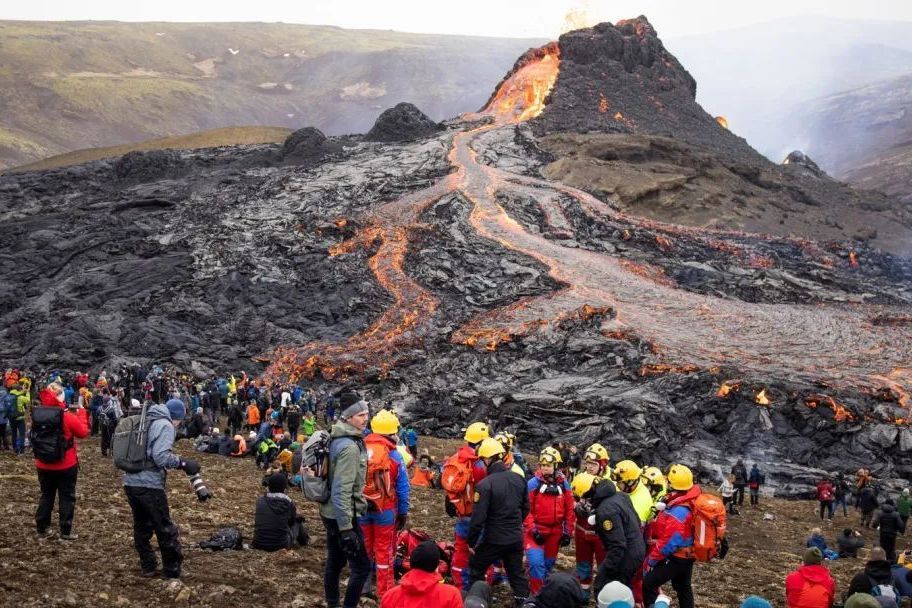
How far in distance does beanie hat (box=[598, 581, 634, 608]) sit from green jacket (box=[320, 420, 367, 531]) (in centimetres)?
267

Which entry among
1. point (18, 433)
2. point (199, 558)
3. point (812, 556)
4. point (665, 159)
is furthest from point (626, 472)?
point (665, 159)

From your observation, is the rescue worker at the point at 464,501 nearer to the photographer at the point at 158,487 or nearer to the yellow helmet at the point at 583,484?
the yellow helmet at the point at 583,484

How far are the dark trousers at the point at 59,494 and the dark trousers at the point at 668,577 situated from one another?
6.94 meters

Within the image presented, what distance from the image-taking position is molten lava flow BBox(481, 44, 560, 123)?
78.8 m

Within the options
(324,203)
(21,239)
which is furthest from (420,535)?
(21,239)

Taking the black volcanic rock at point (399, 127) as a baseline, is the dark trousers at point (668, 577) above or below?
below

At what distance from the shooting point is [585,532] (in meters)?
10.5

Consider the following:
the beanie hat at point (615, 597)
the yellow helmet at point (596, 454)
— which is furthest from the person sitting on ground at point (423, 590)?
the yellow helmet at point (596, 454)

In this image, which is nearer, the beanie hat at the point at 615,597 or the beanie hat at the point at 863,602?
the beanie hat at the point at 615,597

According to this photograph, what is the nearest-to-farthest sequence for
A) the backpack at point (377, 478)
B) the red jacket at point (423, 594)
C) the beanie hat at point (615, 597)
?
the red jacket at point (423, 594) < the beanie hat at point (615, 597) < the backpack at point (377, 478)

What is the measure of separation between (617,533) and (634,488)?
3.66ft

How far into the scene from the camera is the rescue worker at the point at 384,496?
9.39 m

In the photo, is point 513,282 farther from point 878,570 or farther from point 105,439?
point 878,570

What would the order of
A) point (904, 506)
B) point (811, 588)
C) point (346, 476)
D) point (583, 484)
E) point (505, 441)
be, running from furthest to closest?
point (904, 506) < point (505, 441) < point (583, 484) < point (811, 588) < point (346, 476)
